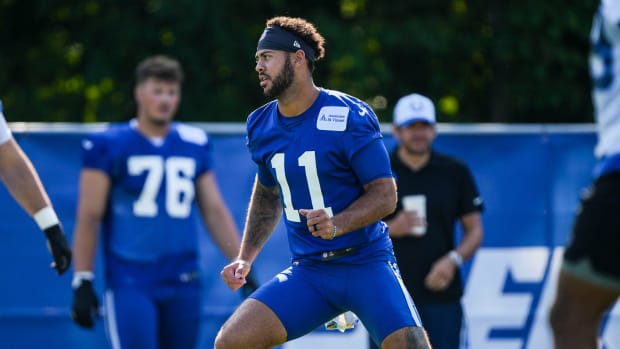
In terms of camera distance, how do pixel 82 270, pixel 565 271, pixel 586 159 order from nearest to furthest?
pixel 565 271 → pixel 82 270 → pixel 586 159

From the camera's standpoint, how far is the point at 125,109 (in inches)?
510

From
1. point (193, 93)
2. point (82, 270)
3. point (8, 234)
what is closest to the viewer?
point (82, 270)

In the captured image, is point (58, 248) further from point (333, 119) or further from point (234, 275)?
point (333, 119)

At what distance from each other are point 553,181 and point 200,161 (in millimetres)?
2797

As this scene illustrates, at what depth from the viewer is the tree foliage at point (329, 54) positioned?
41.7 feet

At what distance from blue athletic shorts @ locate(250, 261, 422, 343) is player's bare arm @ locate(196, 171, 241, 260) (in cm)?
196

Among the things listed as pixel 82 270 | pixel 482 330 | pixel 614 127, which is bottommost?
pixel 482 330

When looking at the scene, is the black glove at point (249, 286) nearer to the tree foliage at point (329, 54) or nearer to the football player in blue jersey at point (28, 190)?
the football player in blue jersey at point (28, 190)

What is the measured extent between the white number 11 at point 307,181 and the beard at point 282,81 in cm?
31

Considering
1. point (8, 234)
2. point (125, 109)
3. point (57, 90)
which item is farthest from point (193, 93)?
point (8, 234)

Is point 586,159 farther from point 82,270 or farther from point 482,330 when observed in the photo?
point 82,270

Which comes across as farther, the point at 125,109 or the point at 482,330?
the point at 125,109

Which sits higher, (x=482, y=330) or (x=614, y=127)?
(x=614, y=127)

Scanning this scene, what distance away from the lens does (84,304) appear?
7.07m
